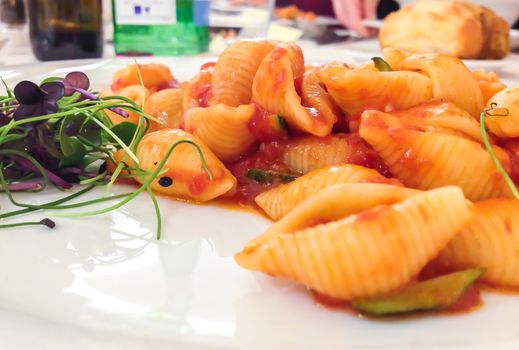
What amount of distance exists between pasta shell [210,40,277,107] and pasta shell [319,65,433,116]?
0.19m

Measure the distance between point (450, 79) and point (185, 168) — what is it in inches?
21.2

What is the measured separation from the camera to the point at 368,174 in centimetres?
103

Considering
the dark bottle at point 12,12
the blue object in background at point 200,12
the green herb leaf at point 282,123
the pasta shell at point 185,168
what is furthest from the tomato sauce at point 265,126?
the dark bottle at point 12,12

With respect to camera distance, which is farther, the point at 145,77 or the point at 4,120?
the point at 145,77

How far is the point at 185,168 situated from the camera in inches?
46.7

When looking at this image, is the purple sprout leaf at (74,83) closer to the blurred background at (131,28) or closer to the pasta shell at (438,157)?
the pasta shell at (438,157)

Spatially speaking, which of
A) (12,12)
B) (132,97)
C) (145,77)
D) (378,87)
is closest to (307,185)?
(378,87)

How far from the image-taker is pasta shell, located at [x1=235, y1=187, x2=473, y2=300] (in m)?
0.78

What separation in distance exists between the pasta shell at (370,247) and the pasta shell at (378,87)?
0.39 meters

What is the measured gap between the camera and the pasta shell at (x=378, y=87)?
116 cm

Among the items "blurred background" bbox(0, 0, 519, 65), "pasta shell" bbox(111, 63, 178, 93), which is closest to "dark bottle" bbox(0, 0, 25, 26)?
"blurred background" bbox(0, 0, 519, 65)

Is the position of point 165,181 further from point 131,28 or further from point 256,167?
point 131,28

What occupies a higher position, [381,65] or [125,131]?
[381,65]

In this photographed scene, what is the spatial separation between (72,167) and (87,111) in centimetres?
13
